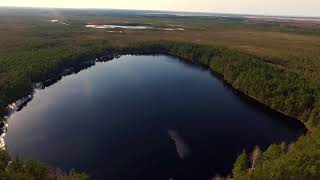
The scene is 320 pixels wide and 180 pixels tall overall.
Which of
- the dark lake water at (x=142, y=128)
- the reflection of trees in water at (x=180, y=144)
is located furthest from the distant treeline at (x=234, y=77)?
the reflection of trees in water at (x=180, y=144)

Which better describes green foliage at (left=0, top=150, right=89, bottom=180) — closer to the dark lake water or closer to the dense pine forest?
the dense pine forest

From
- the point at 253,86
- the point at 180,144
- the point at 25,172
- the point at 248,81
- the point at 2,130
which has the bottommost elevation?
the point at 2,130

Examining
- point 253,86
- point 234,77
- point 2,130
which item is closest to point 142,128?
point 2,130

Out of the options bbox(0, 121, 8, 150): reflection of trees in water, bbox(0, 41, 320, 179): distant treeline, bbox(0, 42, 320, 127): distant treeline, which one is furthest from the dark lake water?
bbox(0, 41, 320, 179): distant treeline

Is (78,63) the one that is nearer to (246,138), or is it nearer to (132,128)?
(132,128)

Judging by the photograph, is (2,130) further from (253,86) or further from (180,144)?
(253,86)

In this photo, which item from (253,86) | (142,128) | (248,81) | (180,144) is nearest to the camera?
(180,144)
